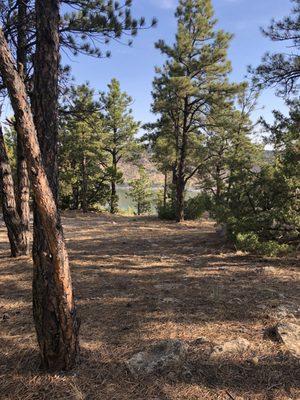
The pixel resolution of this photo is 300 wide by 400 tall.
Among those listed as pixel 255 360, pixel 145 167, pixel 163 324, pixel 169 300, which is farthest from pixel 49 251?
pixel 145 167

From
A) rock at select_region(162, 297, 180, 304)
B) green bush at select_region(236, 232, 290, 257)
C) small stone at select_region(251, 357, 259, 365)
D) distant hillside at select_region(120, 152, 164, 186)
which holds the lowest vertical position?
small stone at select_region(251, 357, 259, 365)

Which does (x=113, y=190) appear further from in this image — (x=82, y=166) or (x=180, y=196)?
(x=180, y=196)

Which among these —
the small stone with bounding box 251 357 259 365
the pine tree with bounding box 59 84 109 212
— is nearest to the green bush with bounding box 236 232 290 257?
the small stone with bounding box 251 357 259 365

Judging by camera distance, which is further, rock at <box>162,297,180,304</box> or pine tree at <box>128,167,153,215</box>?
pine tree at <box>128,167,153,215</box>

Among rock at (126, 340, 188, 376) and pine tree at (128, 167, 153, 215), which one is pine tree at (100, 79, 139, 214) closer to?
pine tree at (128, 167, 153, 215)

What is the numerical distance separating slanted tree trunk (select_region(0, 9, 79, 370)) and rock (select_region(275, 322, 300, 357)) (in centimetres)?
202

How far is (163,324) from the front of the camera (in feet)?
13.3

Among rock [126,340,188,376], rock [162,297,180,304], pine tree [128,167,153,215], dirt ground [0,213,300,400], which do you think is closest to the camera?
dirt ground [0,213,300,400]

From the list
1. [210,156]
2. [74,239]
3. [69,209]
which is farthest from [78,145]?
[74,239]

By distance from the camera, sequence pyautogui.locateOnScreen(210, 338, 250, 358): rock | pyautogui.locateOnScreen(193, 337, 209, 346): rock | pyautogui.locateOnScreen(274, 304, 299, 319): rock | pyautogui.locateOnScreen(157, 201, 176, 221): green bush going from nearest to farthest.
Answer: pyautogui.locateOnScreen(210, 338, 250, 358): rock < pyautogui.locateOnScreen(193, 337, 209, 346): rock < pyautogui.locateOnScreen(274, 304, 299, 319): rock < pyautogui.locateOnScreen(157, 201, 176, 221): green bush

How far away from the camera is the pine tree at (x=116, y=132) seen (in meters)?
25.9

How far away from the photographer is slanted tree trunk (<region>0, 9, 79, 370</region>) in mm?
2744

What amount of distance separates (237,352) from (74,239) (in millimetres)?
8382

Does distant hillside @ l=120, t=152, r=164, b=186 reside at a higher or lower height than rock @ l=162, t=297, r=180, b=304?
higher
